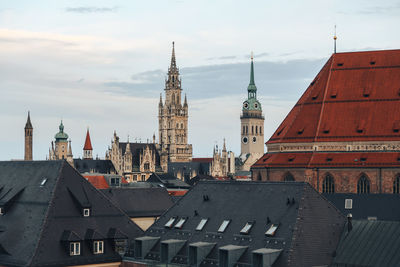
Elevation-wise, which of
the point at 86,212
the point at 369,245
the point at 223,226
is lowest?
the point at 369,245

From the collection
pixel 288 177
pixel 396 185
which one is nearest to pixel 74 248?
pixel 288 177

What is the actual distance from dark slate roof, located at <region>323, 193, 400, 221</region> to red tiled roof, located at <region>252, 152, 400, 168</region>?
7.40 m

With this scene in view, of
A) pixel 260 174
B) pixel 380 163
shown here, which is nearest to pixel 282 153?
pixel 260 174

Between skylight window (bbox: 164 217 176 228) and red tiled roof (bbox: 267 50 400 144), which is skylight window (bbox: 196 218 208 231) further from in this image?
red tiled roof (bbox: 267 50 400 144)

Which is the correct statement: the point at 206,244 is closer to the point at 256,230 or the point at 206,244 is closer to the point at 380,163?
the point at 256,230

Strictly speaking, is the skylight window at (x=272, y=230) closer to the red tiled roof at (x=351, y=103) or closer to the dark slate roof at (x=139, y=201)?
the dark slate roof at (x=139, y=201)

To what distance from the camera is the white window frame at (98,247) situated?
196 ft

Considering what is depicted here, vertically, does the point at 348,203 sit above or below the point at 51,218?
above

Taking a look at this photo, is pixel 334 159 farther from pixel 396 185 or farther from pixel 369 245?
pixel 369 245

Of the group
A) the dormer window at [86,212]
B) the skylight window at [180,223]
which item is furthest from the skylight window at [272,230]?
the dormer window at [86,212]

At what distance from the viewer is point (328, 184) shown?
3718 inches

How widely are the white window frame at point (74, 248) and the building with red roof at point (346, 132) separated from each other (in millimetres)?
42239

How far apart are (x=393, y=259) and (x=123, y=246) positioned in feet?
72.4

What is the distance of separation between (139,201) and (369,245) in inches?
1464
